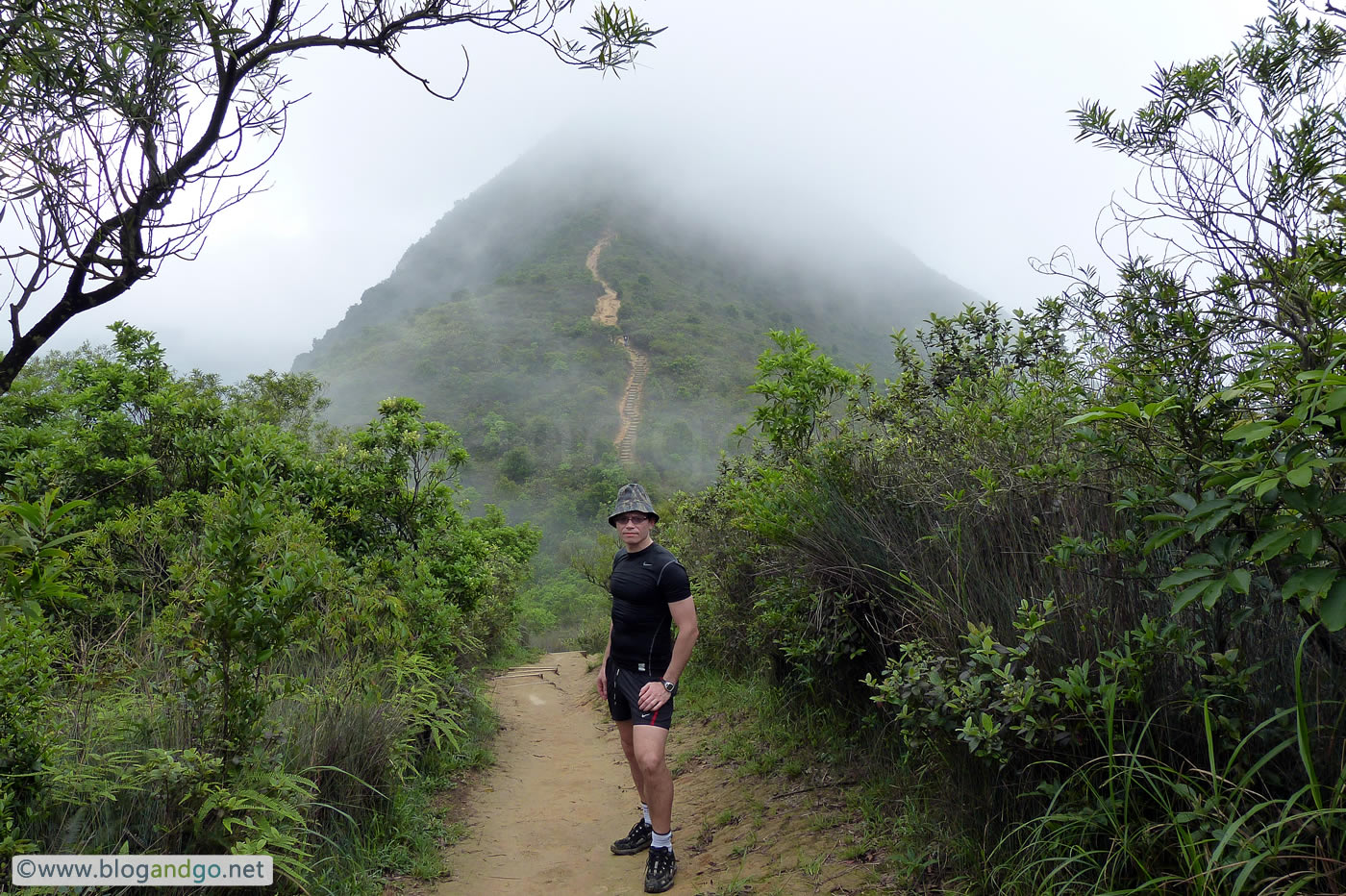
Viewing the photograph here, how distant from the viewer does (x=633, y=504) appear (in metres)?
4.32

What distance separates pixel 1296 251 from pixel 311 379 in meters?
22.1

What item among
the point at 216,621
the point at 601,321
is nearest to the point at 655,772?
the point at 216,621

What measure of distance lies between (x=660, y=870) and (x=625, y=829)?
116 centimetres

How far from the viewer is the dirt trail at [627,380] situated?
50.6 m

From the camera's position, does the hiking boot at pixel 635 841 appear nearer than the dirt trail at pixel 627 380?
Yes

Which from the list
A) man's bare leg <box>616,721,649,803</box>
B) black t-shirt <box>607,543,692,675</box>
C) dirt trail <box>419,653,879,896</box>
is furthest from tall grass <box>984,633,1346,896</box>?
man's bare leg <box>616,721,649,803</box>

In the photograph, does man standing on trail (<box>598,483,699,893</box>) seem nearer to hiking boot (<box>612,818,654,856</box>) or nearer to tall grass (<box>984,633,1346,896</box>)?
hiking boot (<box>612,818,654,856</box>)

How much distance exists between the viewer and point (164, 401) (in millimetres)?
6172

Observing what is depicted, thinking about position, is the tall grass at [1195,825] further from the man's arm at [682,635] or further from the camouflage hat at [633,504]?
the camouflage hat at [633,504]

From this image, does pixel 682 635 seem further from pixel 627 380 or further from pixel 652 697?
pixel 627 380

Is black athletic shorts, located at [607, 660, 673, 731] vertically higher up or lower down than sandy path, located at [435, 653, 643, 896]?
higher up

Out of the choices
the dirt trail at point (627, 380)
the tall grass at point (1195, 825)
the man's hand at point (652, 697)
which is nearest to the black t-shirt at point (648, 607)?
the man's hand at point (652, 697)

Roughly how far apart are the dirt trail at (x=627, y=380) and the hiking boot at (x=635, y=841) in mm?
43367

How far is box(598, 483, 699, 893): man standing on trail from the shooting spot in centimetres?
396
